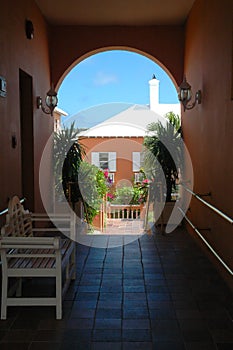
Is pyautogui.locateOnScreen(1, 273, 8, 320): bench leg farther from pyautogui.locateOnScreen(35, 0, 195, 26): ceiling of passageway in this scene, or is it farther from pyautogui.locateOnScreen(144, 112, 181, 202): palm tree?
pyautogui.locateOnScreen(35, 0, 195, 26): ceiling of passageway

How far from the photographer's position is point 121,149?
11.5 metres

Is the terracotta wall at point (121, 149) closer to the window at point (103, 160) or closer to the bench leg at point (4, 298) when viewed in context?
the window at point (103, 160)

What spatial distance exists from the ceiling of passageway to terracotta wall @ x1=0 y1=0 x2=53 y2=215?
321mm

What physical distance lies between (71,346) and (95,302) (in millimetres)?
656

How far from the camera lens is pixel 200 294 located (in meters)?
2.98

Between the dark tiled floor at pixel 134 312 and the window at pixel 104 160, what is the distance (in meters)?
7.52

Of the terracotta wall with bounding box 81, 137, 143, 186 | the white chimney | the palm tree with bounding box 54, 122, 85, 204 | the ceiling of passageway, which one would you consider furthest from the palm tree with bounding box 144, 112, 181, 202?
the white chimney

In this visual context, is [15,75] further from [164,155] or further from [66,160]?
[164,155]

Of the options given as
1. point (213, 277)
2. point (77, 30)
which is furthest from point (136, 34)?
point (213, 277)

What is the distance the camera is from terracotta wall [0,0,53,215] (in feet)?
11.1

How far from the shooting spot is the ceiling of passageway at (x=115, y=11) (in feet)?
16.0

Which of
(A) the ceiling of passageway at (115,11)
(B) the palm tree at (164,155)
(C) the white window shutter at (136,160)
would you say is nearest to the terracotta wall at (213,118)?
(A) the ceiling of passageway at (115,11)

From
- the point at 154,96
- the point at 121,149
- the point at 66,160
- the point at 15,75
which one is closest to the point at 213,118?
the point at 15,75

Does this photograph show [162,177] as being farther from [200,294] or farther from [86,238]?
[200,294]
